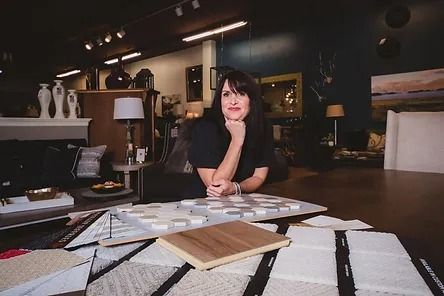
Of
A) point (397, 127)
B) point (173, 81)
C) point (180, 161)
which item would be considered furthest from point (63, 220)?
point (173, 81)

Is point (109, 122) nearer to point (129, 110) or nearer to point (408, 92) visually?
point (129, 110)

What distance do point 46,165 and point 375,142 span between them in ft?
15.5

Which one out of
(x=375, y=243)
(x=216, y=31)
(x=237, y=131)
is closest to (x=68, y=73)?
(x=216, y=31)

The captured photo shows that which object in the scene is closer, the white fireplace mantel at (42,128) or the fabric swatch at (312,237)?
the fabric swatch at (312,237)

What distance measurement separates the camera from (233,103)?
1.46 meters

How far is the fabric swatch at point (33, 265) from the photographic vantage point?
44 centimetres

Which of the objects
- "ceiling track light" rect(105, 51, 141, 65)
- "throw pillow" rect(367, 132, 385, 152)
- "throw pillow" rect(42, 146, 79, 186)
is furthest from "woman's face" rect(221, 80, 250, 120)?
"ceiling track light" rect(105, 51, 141, 65)

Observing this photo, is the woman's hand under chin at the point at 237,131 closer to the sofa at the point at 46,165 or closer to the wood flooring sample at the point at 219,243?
the wood flooring sample at the point at 219,243

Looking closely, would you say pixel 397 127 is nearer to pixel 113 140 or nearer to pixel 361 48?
pixel 113 140

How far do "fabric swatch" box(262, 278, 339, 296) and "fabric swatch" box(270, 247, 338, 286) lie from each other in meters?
0.01

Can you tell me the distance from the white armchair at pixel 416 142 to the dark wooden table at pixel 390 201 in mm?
368

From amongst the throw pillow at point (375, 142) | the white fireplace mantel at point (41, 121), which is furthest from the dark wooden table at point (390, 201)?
the throw pillow at point (375, 142)

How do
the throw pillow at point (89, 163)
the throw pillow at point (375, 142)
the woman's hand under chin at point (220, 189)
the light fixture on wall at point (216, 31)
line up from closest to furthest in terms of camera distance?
the woman's hand under chin at point (220, 189) → the throw pillow at point (89, 163) → the throw pillow at point (375, 142) → the light fixture on wall at point (216, 31)

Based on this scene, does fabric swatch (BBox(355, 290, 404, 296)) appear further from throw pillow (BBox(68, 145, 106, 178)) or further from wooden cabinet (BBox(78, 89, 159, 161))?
wooden cabinet (BBox(78, 89, 159, 161))
